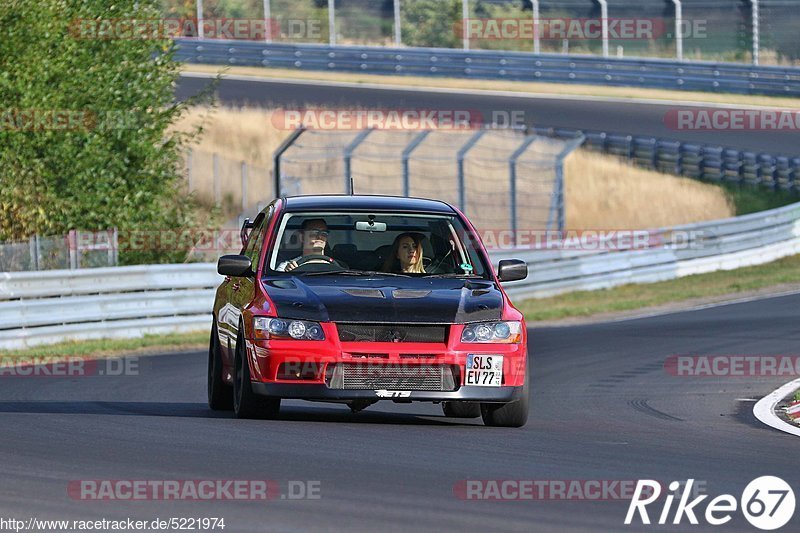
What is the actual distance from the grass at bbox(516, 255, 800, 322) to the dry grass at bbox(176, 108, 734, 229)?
3.81 meters

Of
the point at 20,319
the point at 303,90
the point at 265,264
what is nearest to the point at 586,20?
the point at 303,90

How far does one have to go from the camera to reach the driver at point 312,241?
11227 millimetres

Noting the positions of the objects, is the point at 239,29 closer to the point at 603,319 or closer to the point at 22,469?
the point at 603,319

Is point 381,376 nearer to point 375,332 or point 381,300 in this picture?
point 375,332

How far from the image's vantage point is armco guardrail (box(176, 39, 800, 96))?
129 feet

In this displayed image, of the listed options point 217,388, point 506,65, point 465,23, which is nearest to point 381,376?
point 217,388

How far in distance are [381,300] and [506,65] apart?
33904mm

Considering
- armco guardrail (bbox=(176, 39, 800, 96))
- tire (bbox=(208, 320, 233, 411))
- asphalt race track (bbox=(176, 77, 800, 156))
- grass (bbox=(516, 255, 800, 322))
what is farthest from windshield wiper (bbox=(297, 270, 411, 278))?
armco guardrail (bbox=(176, 39, 800, 96))

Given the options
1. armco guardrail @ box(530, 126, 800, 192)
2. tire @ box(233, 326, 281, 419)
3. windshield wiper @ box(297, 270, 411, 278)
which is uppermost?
windshield wiper @ box(297, 270, 411, 278)

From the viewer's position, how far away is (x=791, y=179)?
35375 mm

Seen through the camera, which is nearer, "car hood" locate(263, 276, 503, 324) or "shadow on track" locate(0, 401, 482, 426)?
"car hood" locate(263, 276, 503, 324)

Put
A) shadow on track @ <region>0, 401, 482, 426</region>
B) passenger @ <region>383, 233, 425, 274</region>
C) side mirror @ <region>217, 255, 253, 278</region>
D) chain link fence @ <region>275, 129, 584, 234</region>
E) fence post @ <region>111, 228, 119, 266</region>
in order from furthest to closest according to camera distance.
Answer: chain link fence @ <region>275, 129, 584, 234</region>, fence post @ <region>111, 228, 119, 266</region>, shadow on track @ <region>0, 401, 482, 426</region>, passenger @ <region>383, 233, 425, 274</region>, side mirror @ <region>217, 255, 253, 278</region>

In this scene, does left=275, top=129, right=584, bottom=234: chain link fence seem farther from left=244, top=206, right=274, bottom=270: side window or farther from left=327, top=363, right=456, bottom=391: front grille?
left=327, top=363, right=456, bottom=391: front grille

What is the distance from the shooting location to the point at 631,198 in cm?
3612
